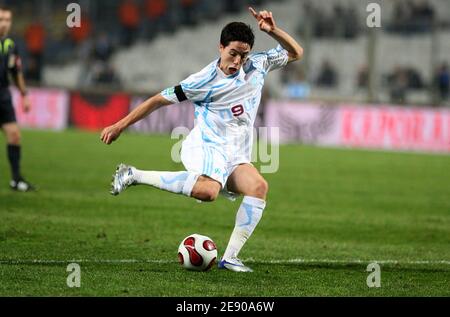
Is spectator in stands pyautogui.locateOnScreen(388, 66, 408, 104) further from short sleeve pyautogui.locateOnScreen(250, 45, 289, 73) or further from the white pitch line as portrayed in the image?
short sleeve pyautogui.locateOnScreen(250, 45, 289, 73)

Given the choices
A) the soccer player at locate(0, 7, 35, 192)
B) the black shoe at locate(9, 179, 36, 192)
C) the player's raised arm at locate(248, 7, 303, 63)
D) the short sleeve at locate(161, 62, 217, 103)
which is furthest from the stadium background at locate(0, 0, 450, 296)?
the player's raised arm at locate(248, 7, 303, 63)

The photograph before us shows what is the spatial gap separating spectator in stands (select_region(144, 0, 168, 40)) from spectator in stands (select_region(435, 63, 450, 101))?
1001 cm

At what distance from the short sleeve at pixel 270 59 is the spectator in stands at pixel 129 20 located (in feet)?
84.1

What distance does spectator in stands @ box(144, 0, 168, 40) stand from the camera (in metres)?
34.6

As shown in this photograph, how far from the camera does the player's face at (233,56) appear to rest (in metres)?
8.56

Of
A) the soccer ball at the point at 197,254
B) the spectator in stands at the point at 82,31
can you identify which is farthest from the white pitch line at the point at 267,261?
the spectator in stands at the point at 82,31

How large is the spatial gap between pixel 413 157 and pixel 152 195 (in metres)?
10.7

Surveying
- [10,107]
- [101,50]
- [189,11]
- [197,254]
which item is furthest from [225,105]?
[189,11]

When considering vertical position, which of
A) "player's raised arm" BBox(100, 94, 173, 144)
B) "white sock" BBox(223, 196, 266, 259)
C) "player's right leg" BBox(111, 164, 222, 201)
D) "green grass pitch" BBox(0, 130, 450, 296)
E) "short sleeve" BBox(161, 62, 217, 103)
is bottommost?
"green grass pitch" BBox(0, 130, 450, 296)

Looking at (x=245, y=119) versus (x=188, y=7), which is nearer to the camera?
(x=245, y=119)

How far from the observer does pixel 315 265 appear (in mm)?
9266

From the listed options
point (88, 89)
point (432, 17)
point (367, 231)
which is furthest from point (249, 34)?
point (432, 17)

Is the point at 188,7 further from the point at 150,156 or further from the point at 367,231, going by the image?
the point at 367,231

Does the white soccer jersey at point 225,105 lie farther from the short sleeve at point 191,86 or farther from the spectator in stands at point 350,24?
the spectator in stands at point 350,24
